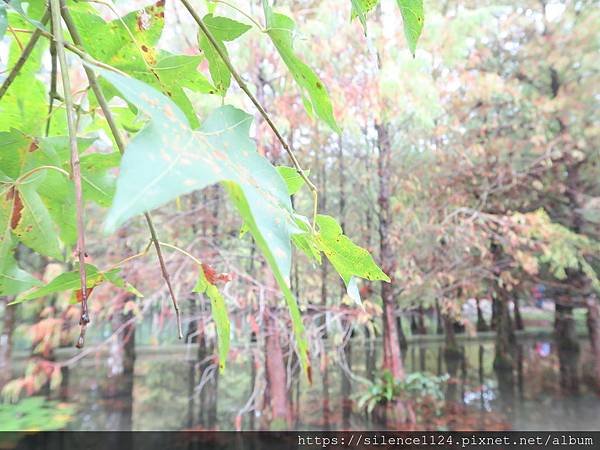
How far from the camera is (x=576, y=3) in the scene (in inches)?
103

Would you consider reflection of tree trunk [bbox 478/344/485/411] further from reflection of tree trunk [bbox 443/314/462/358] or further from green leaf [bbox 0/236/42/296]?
green leaf [bbox 0/236/42/296]

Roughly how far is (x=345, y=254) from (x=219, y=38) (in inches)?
5.3

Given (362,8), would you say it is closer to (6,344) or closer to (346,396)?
(6,344)

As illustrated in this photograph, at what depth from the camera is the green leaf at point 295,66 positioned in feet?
0.71

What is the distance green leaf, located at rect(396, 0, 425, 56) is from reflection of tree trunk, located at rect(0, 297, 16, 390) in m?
1.96

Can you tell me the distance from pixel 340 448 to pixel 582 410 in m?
1.66

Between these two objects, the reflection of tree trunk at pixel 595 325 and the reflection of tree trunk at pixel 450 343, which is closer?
the reflection of tree trunk at pixel 595 325

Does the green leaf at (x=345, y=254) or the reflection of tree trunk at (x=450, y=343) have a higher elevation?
the green leaf at (x=345, y=254)

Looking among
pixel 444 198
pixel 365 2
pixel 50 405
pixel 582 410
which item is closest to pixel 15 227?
pixel 365 2

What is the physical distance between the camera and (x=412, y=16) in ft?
0.69

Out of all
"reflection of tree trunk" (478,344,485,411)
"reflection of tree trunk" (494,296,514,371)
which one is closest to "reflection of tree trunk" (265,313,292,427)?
"reflection of tree trunk" (478,344,485,411)

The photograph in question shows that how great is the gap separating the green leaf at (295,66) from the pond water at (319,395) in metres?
1.74

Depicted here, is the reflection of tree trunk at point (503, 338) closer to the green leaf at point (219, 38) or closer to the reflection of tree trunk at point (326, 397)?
the reflection of tree trunk at point (326, 397)

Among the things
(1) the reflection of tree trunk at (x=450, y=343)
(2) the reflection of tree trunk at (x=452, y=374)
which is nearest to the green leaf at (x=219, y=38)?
(2) the reflection of tree trunk at (x=452, y=374)
